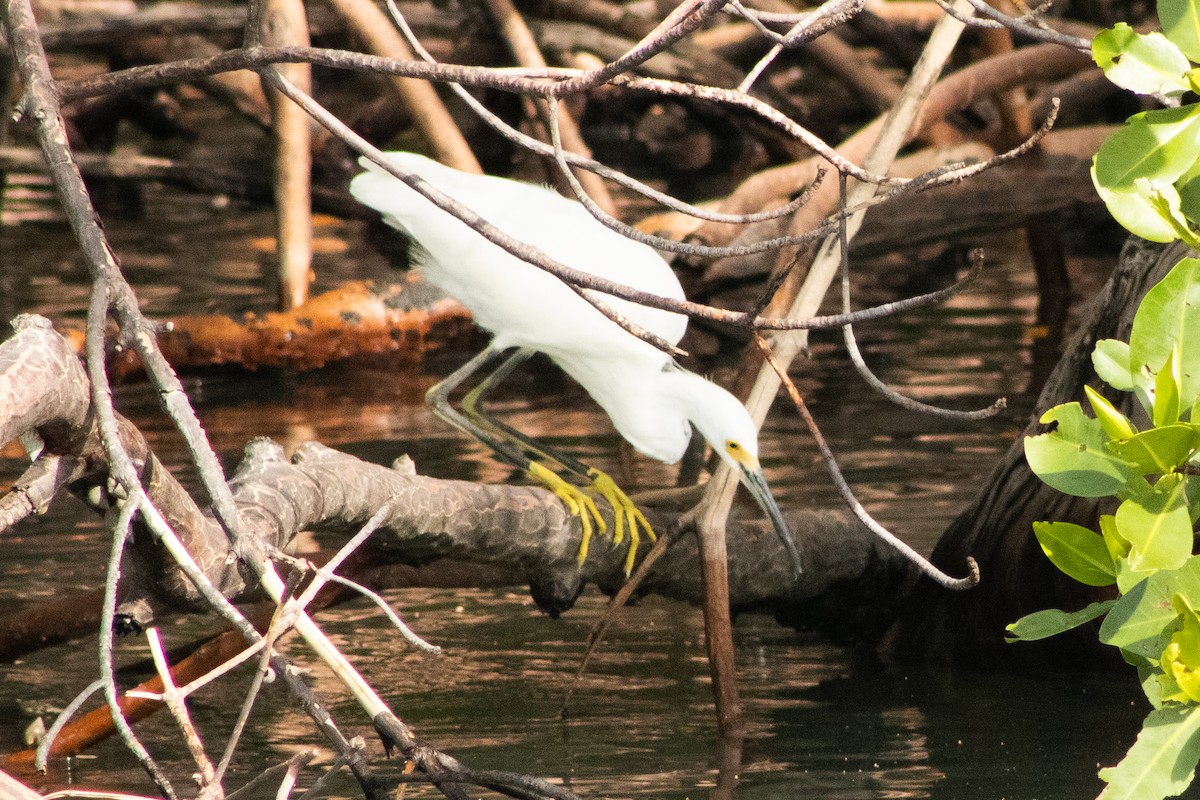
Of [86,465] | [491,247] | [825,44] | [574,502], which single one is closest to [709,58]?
[825,44]

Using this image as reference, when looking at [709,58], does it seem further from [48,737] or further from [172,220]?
[48,737]

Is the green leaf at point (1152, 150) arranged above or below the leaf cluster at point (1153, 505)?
above

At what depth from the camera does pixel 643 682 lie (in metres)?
4.31

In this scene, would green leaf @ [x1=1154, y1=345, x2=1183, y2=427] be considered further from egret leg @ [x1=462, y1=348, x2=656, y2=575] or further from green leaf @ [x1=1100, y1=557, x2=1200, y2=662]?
egret leg @ [x1=462, y1=348, x2=656, y2=575]

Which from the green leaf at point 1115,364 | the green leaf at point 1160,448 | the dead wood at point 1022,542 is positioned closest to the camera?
the green leaf at point 1160,448

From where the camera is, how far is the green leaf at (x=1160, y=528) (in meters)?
2.00

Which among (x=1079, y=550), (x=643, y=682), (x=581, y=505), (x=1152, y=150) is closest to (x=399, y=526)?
(x=581, y=505)

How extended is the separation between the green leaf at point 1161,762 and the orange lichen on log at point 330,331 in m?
6.09

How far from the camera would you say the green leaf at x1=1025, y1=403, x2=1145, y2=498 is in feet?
6.76

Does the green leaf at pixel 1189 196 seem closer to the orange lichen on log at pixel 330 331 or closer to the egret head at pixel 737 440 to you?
the egret head at pixel 737 440

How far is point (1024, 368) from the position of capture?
7.93m

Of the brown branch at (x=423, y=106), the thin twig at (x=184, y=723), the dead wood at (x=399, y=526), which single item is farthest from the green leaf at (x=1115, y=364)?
the brown branch at (x=423, y=106)

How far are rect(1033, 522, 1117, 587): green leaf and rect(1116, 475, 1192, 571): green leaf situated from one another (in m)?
0.09

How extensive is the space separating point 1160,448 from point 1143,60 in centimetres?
46
